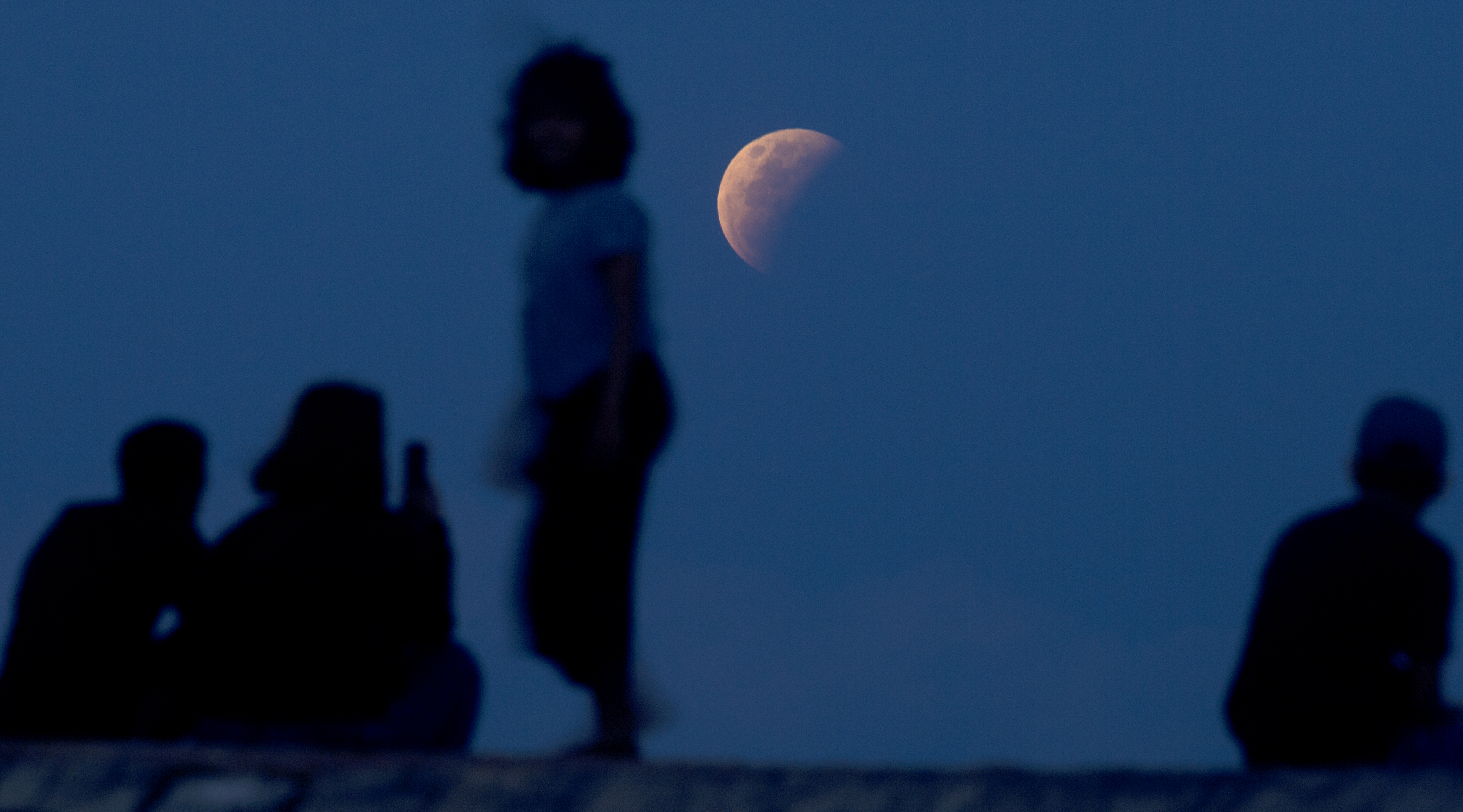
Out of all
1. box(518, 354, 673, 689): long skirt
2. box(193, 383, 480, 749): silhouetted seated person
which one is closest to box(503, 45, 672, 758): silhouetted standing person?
box(518, 354, 673, 689): long skirt

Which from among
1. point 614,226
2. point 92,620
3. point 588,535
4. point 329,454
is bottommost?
point 92,620

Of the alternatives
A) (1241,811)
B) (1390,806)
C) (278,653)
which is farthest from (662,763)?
(278,653)

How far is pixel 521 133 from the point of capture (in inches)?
136

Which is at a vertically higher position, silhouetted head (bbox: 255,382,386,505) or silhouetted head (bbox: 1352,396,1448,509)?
silhouetted head (bbox: 255,382,386,505)

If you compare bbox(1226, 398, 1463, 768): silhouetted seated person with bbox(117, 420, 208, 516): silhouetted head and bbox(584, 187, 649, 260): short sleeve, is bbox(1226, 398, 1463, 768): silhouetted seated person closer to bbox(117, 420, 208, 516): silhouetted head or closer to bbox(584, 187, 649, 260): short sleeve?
bbox(584, 187, 649, 260): short sleeve

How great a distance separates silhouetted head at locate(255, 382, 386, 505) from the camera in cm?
322

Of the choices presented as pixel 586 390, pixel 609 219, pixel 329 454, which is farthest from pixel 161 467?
pixel 609 219

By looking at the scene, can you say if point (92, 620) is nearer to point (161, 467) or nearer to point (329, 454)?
point (161, 467)

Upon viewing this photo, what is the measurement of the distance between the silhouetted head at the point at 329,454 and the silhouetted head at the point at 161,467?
1.91ft

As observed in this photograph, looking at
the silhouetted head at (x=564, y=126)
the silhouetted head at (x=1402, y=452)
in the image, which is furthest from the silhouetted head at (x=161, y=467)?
the silhouetted head at (x=1402, y=452)

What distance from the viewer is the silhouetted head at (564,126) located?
11.2 feet

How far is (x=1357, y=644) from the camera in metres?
3.36

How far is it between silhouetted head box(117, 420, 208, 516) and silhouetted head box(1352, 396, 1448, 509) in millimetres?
2796

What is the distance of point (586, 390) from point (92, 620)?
129cm
